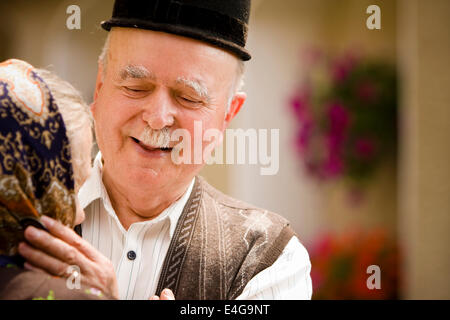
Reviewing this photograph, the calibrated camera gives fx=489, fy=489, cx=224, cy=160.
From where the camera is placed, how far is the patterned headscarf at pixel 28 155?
124 cm

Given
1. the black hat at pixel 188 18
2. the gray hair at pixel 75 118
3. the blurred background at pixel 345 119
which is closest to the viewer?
the gray hair at pixel 75 118

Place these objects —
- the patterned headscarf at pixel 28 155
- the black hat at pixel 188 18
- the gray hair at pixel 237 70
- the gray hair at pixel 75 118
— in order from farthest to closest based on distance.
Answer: the gray hair at pixel 237 70 → the black hat at pixel 188 18 → the gray hair at pixel 75 118 → the patterned headscarf at pixel 28 155

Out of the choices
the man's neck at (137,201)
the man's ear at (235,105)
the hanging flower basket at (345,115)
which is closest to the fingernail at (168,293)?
the man's neck at (137,201)

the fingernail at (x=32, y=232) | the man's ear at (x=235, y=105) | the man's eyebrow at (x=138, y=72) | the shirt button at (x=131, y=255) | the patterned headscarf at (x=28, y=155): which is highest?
the man's eyebrow at (x=138, y=72)

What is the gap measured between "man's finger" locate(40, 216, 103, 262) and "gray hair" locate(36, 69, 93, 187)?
0.44 ft

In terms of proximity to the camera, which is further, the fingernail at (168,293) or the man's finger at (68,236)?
the fingernail at (168,293)

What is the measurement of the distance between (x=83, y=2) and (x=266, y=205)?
0.96m

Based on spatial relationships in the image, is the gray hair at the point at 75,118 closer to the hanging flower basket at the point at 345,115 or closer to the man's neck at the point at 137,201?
the man's neck at the point at 137,201

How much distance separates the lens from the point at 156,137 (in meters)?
1.53

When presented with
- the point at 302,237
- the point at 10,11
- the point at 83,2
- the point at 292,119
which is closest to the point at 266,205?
the point at 302,237

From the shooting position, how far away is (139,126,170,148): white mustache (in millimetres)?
1521

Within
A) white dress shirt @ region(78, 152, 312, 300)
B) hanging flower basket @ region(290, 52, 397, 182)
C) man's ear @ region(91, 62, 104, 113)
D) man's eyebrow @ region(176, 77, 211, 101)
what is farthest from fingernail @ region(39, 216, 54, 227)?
hanging flower basket @ region(290, 52, 397, 182)

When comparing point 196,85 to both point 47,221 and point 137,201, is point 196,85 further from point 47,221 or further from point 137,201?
point 47,221

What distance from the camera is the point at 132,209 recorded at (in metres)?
1.66
